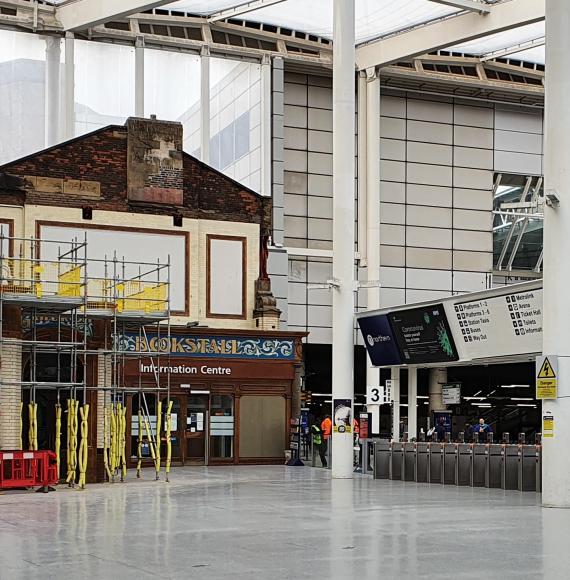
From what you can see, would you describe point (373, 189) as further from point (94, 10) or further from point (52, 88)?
point (94, 10)

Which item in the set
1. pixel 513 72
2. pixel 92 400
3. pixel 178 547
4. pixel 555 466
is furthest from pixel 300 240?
pixel 178 547

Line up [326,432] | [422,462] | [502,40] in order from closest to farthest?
[422,462] < [326,432] < [502,40]

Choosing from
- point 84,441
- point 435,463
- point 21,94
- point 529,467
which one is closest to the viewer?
point 529,467

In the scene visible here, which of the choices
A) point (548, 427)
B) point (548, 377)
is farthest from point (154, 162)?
point (548, 427)

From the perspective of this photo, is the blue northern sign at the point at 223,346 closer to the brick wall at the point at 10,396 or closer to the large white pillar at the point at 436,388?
the brick wall at the point at 10,396

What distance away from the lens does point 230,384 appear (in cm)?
3953

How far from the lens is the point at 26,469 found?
26.3 meters

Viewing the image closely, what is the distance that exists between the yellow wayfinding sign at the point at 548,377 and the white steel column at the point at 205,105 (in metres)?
29.9

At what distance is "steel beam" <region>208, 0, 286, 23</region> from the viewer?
147 ft

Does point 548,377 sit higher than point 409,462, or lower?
higher

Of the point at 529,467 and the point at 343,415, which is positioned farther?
the point at 343,415

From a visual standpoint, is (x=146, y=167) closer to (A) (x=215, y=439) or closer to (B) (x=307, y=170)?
(A) (x=215, y=439)

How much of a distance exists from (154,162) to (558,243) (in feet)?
65.8

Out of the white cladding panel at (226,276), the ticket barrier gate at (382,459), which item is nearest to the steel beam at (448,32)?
the white cladding panel at (226,276)
